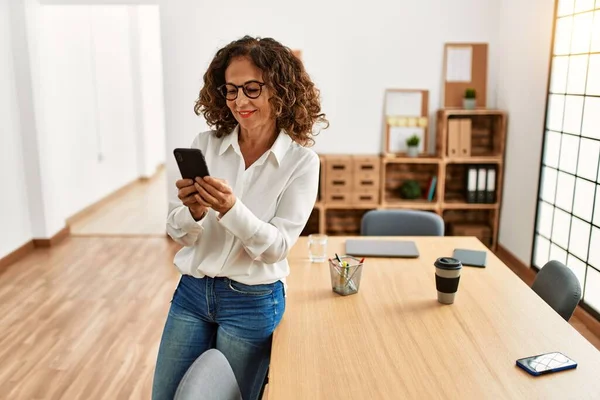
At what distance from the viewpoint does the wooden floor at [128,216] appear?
5.54 meters

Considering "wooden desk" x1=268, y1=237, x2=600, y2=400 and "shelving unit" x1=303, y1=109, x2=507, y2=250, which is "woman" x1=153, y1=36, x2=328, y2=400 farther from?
"shelving unit" x1=303, y1=109, x2=507, y2=250

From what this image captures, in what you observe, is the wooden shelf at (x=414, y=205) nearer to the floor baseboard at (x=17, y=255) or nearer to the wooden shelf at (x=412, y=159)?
the wooden shelf at (x=412, y=159)

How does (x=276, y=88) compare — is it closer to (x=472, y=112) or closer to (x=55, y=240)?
(x=472, y=112)

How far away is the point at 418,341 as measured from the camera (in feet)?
5.54

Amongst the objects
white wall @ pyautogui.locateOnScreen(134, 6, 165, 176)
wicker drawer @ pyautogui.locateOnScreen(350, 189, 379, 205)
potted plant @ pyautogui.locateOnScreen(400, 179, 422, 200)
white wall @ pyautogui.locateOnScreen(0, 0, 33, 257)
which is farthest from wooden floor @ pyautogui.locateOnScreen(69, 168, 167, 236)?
potted plant @ pyautogui.locateOnScreen(400, 179, 422, 200)

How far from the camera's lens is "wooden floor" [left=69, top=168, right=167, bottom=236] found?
218 inches

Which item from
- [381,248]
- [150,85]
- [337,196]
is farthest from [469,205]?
[150,85]

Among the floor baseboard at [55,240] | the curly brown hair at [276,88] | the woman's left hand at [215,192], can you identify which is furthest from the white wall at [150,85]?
the woman's left hand at [215,192]

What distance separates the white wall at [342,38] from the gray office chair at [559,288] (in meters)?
3.09

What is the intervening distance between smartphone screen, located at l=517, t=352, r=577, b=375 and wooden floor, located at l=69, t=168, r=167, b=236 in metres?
4.29

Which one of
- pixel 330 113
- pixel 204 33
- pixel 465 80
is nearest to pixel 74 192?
pixel 204 33

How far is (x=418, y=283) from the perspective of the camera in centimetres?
216

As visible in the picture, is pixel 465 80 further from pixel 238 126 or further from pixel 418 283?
pixel 238 126

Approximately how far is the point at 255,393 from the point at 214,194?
0.67 m
